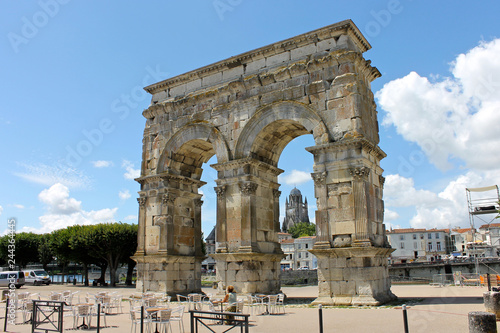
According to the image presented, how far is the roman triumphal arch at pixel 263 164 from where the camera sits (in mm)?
14359

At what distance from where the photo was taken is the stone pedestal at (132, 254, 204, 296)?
18469 mm

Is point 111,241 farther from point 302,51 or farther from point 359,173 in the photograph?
point 359,173

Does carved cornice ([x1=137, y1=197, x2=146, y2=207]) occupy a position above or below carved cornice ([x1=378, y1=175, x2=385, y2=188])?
below

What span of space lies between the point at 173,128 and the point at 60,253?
2848cm

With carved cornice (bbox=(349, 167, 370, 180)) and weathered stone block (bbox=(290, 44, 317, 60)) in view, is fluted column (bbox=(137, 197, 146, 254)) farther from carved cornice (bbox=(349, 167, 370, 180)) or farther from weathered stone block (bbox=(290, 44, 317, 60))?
carved cornice (bbox=(349, 167, 370, 180))

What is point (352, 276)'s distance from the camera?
45.4 ft

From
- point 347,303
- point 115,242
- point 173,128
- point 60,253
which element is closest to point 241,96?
point 173,128

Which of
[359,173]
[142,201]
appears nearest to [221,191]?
[142,201]

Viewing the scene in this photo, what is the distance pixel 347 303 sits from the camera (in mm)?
13656

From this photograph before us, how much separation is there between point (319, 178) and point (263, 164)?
10.4 ft

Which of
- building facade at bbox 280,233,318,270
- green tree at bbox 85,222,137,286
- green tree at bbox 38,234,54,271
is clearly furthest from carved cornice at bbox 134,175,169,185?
building facade at bbox 280,233,318,270

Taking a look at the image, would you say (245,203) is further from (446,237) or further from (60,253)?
(446,237)

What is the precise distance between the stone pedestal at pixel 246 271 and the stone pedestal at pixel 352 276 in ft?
8.92

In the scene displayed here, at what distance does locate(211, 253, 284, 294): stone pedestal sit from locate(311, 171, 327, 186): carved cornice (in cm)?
353
